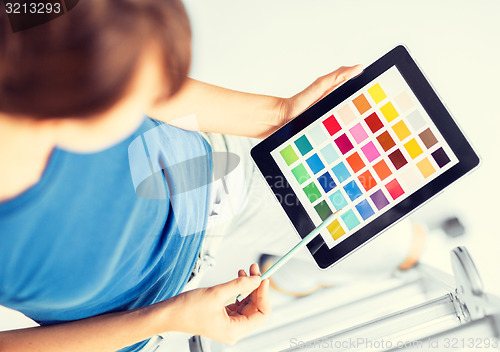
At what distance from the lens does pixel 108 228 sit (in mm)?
444

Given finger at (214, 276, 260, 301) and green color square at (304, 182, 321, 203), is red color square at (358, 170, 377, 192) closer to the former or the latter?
green color square at (304, 182, 321, 203)

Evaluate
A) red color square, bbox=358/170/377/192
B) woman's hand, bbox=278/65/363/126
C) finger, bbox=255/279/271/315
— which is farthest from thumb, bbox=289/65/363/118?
finger, bbox=255/279/271/315

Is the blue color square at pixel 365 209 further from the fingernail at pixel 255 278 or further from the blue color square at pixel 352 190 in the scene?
the fingernail at pixel 255 278

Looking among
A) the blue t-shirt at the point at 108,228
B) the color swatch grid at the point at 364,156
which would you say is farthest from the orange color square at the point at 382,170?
the blue t-shirt at the point at 108,228

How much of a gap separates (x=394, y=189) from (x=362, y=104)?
9 centimetres

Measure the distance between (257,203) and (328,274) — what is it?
0.47ft

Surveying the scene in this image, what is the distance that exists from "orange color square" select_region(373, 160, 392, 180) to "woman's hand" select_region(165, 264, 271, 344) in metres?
0.17

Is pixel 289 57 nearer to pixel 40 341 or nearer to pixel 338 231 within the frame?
pixel 338 231

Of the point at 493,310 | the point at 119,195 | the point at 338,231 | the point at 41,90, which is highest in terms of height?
the point at 41,90

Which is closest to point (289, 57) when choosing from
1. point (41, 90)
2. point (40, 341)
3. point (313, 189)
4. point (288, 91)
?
point (288, 91)

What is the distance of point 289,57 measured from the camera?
49 centimetres

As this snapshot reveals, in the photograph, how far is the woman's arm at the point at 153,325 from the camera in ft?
1.42

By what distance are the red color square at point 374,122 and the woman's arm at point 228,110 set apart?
8 centimetres

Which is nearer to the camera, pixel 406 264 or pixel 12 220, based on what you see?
pixel 12 220
